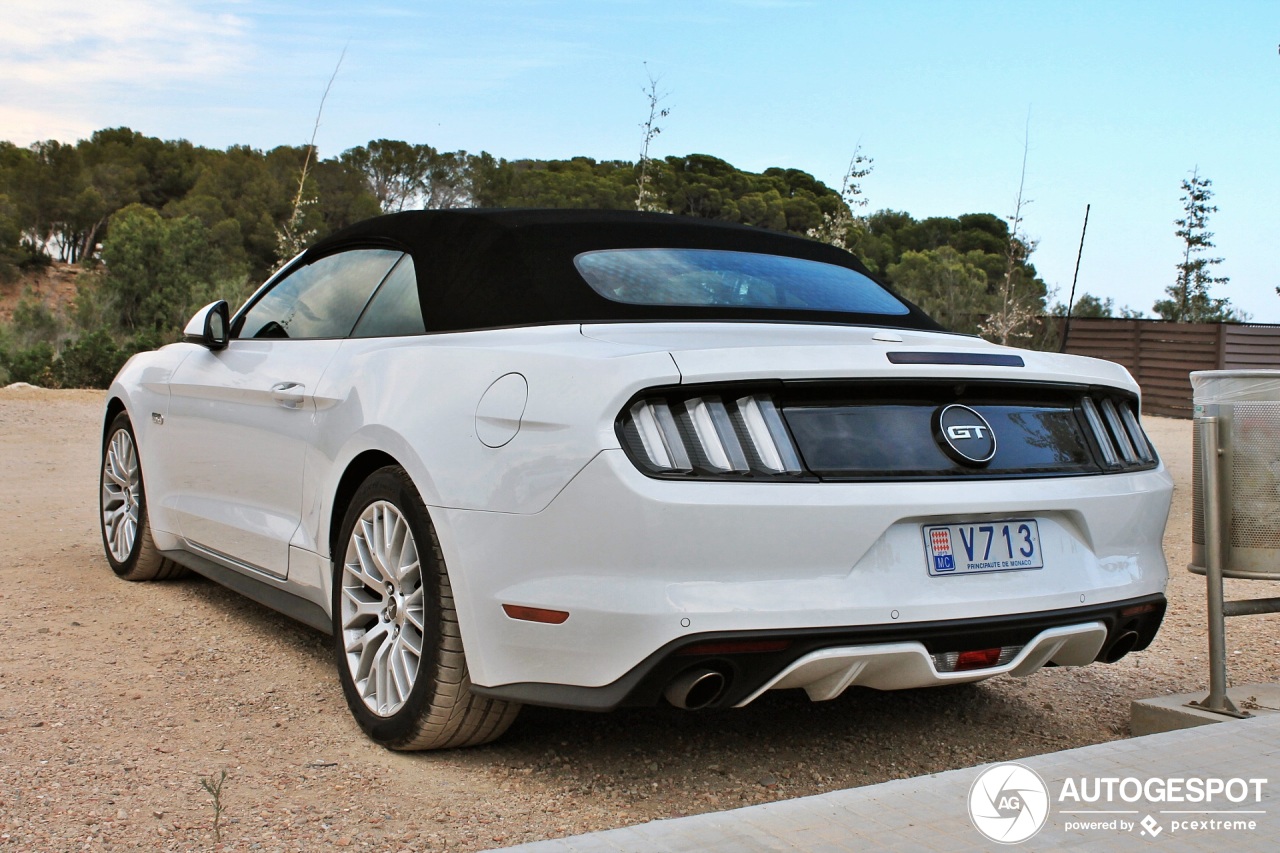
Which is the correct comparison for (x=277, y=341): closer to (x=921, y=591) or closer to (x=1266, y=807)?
(x=921, y=591)

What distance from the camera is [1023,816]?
2.64 metres

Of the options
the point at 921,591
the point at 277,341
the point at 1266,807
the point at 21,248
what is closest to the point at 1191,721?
the point at 1266,807

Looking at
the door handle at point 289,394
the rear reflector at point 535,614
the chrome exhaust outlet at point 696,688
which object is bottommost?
the chrome exhaust outlet at point 696,688

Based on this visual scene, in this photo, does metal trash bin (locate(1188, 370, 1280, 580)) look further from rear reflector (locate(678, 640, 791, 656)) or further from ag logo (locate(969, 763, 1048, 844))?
rear reflector (locate(678, 640, 791, 656))

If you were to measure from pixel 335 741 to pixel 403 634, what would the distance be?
45 cm

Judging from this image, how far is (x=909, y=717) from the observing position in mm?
4125

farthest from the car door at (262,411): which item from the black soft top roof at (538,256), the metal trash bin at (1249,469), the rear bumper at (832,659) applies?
the metal trash bin at (1249,469)

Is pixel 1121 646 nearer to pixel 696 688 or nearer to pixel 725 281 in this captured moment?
pixel 696 688

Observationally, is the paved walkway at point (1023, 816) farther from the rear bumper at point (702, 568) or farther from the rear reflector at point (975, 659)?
the rear bumper at point (702, 568)

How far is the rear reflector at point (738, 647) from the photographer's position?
2.84 metres

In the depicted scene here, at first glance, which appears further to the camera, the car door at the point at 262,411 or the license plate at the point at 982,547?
the car door at the point at 262,411

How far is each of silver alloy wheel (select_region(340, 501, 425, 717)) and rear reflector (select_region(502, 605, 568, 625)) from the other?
39cm

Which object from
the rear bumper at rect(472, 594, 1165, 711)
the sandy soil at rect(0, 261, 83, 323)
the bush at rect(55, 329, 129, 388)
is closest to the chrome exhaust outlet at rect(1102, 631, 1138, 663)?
the rear bumper at rect(472, 594, 1165, 711)

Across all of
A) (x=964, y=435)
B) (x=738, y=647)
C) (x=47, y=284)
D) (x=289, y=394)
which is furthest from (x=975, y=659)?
(x=47, y=284)
